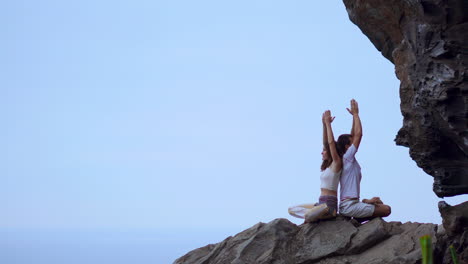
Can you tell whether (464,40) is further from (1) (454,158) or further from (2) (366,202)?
(2) (366,202)

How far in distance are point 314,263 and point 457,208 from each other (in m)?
3.65

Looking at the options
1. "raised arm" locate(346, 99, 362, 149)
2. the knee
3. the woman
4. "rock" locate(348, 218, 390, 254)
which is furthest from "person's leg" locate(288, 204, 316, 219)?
"raised arm" locate(346, 99, 362, 149)

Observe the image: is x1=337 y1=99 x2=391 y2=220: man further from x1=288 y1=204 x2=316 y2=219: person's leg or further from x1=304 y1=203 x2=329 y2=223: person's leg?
x1=288 y1=204 x2=316 y2=219: person's leg

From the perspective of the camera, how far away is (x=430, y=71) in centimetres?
1162

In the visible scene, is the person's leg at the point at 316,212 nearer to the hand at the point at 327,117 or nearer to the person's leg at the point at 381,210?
the person's leg at the point at 381,210

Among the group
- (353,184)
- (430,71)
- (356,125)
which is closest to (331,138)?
(356,125)

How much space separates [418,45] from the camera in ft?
39.8

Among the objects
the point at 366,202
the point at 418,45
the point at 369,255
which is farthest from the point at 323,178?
the point at 418,45

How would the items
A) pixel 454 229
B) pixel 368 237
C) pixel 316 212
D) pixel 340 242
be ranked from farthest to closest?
1. pixel 316 212
2. pixel 340 242
3. pixel 368 237
4. pixel 454 229

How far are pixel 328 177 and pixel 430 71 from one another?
3.86 m

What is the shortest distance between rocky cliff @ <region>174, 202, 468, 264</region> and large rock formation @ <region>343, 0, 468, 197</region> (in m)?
1.09

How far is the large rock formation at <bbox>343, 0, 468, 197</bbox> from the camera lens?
1120 centimetres

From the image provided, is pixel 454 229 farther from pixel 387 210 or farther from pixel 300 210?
pixel 300 210

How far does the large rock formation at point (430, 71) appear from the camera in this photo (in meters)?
11.2
